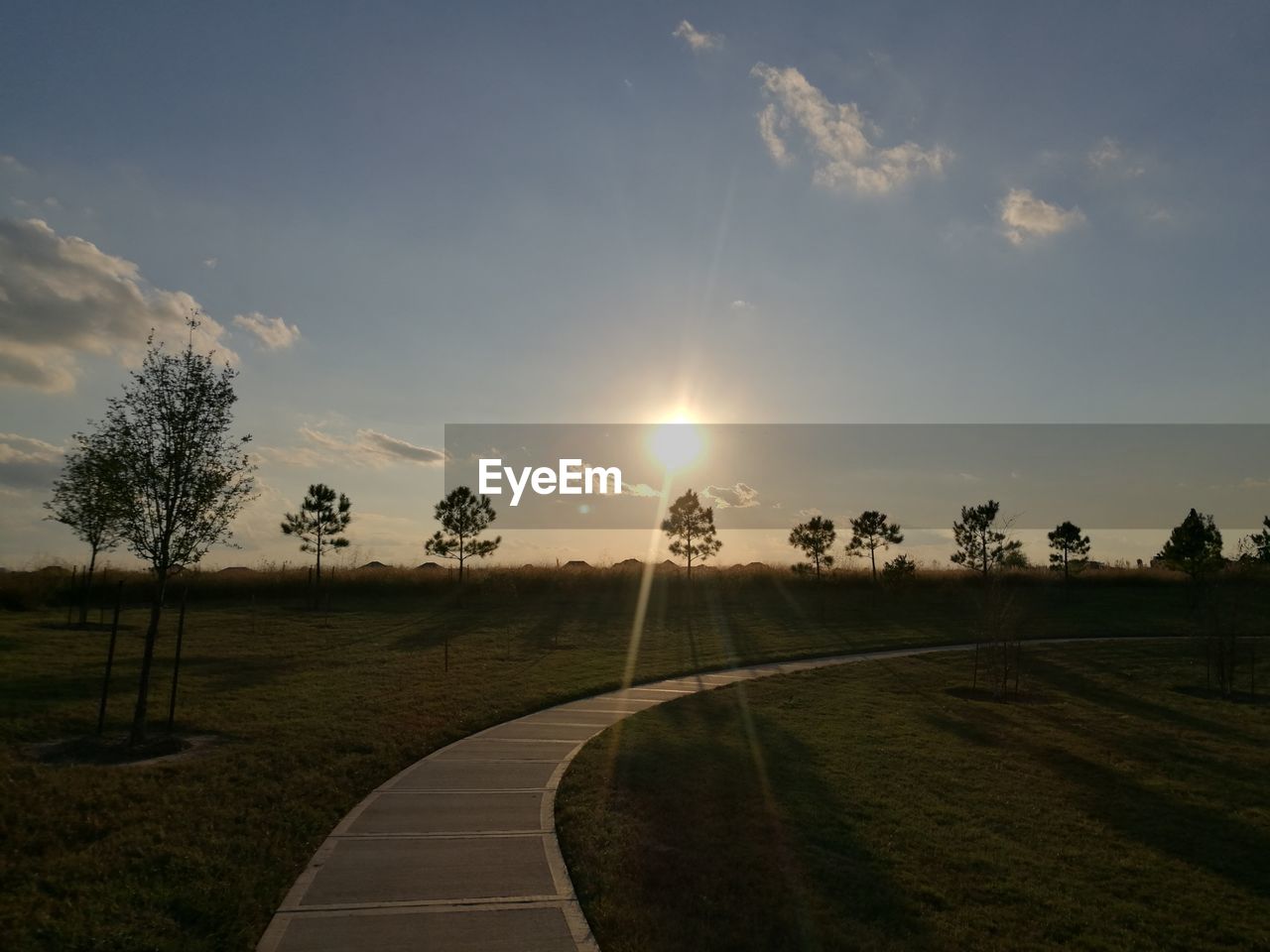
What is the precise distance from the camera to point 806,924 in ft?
22.1

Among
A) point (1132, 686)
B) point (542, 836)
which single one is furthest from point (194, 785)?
point (1132, 686)

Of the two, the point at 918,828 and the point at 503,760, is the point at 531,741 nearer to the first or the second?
the point at 503,760

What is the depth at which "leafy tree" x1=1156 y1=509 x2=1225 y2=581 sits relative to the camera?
3488cm

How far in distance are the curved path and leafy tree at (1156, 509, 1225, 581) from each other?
33945 mm

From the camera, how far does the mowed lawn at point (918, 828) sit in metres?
6.99

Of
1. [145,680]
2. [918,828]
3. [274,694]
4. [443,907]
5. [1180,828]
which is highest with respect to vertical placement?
[145,680]

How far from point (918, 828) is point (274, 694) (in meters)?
13.4

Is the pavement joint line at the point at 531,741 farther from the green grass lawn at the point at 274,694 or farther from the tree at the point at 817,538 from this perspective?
the tree at the point at 817,538

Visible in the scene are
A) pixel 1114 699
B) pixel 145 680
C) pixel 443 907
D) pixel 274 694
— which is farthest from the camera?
pixel 1114 699

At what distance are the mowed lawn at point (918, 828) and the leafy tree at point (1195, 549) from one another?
802 inches

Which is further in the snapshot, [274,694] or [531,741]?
[274,694]

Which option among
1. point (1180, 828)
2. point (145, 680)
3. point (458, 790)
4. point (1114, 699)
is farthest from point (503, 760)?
point (1114, 699)

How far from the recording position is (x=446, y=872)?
7293 millimetres

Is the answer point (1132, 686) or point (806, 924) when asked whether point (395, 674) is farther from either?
point (1132, 686)
